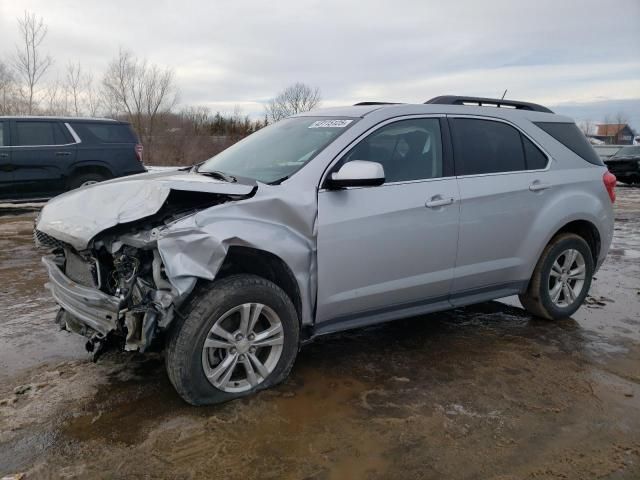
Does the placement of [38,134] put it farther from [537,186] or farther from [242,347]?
[537,186]

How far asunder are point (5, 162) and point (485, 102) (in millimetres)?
8672

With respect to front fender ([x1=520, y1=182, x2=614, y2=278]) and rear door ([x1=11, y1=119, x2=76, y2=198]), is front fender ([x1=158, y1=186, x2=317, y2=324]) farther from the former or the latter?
rear door ([x1=11, y1=119, x2=76, y2=198])

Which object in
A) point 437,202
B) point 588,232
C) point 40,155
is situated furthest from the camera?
point 40,155

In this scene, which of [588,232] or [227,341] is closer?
[227,341]

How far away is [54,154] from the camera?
9938 mm

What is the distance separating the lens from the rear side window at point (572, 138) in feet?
15.4

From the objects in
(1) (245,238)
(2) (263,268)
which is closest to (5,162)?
(2) (263,268)

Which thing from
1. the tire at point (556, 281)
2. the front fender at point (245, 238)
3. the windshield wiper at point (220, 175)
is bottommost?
the tire at point (556, 281)

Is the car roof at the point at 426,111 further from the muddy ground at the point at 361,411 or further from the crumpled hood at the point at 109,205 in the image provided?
the muddy ground at the point at 361,411

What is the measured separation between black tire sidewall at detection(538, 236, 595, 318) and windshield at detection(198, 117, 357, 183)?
7.08 feet

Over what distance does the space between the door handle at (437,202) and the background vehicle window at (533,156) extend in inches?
40.1

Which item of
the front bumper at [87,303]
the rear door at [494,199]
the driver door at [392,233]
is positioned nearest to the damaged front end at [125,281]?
the front bumper at [87,303]

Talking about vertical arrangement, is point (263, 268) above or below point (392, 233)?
below

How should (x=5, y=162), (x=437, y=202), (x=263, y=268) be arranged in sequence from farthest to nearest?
(x=5, y=162) < (x=437, y=202) < (x=263, y=268)
